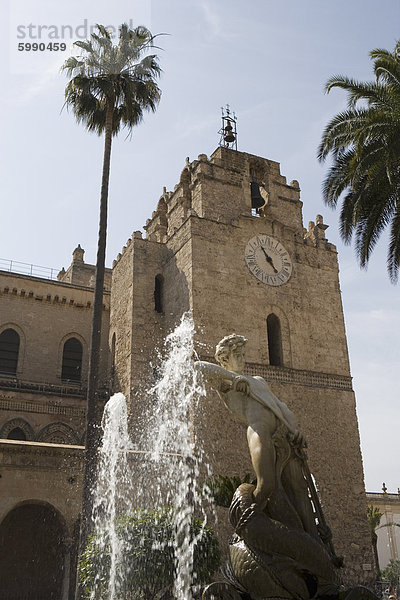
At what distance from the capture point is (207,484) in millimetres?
16516

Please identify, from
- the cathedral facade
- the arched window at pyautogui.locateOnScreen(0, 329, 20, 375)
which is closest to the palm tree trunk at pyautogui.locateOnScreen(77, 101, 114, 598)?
the cathedral facade

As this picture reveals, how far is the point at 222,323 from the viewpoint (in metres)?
20.5

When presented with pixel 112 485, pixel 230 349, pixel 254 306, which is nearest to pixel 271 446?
pixel 230 349

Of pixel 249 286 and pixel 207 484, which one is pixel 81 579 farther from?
pixel 249 286

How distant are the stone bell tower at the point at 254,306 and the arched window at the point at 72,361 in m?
1.95

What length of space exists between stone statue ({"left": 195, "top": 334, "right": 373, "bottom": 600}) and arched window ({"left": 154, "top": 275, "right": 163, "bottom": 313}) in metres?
16.1

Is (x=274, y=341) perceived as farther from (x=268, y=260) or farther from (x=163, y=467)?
(x=163, y=467)

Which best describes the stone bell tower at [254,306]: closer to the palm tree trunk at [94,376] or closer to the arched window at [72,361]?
the arched window at [72,361]

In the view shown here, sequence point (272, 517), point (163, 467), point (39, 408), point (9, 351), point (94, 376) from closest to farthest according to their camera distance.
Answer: point (272, 517) → point (94, 376) → point (163, 467) → point (39, 408) → point (9, 351)

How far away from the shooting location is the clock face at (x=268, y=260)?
2230cm

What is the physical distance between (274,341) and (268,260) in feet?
10.2

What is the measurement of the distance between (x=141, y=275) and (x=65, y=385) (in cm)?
559

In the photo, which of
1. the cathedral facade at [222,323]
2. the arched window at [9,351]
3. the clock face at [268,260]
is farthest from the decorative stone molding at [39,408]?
the clock face at [268,260]

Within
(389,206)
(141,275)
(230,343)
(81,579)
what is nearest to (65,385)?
(141,275)
